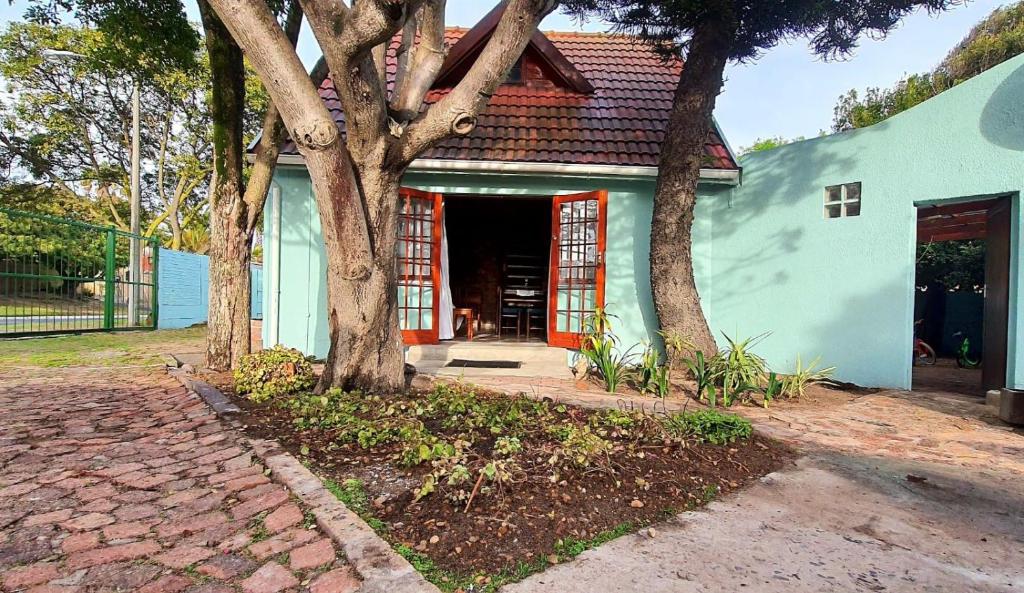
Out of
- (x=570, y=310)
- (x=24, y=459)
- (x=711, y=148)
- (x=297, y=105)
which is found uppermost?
(x=711, y=148)

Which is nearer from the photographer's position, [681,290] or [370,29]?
[370,29]

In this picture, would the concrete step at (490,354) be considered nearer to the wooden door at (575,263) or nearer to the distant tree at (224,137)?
the wooden door at (575,263)

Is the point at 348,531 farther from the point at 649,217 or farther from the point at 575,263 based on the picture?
the point at 649,217

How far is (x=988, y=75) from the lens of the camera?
522 centimetres

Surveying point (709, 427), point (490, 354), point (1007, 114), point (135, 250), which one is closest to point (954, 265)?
point (1007, 114)

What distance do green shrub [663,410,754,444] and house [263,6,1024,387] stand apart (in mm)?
3181

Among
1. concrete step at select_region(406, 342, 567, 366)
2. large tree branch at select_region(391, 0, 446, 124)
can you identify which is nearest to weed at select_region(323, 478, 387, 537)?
large tree branch at select_region(391, 0, 446, 124)

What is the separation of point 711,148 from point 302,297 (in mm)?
5993

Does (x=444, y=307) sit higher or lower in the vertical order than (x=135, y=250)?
lower

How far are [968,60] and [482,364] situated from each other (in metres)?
17.8

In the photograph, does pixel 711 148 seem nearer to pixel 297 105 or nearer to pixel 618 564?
pixel 297 105

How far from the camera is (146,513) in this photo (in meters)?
2.30

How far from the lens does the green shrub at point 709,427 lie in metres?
3.29

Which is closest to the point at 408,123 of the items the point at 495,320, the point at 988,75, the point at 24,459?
the point at 24,459
